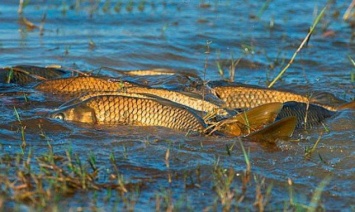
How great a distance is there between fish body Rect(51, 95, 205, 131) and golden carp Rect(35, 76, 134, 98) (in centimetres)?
93

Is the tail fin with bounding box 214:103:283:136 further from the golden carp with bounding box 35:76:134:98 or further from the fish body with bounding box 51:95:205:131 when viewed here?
the golden carp with bounding box 35:76:134:98

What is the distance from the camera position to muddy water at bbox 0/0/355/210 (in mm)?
4788

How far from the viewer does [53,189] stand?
14.3 feet

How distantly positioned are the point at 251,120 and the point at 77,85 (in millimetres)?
1875

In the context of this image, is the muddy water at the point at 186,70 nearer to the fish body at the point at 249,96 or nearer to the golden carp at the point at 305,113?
the golden carp at the point at 305,113

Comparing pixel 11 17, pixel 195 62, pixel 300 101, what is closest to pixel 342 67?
pixel 195 62

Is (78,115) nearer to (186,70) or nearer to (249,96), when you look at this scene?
(249,96)

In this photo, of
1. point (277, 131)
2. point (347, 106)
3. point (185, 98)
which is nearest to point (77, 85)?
point (185, 98)

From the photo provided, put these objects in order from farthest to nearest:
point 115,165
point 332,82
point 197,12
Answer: point 197,12 → point 332,82 → point 115,165

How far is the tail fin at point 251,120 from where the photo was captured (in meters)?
5.90

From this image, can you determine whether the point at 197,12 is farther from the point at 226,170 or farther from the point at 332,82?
the point at 226,170

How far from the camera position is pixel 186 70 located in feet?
29.1

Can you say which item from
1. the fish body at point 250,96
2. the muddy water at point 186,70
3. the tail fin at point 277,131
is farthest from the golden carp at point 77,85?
the tail fin at point 277,131

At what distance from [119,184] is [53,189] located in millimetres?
341
